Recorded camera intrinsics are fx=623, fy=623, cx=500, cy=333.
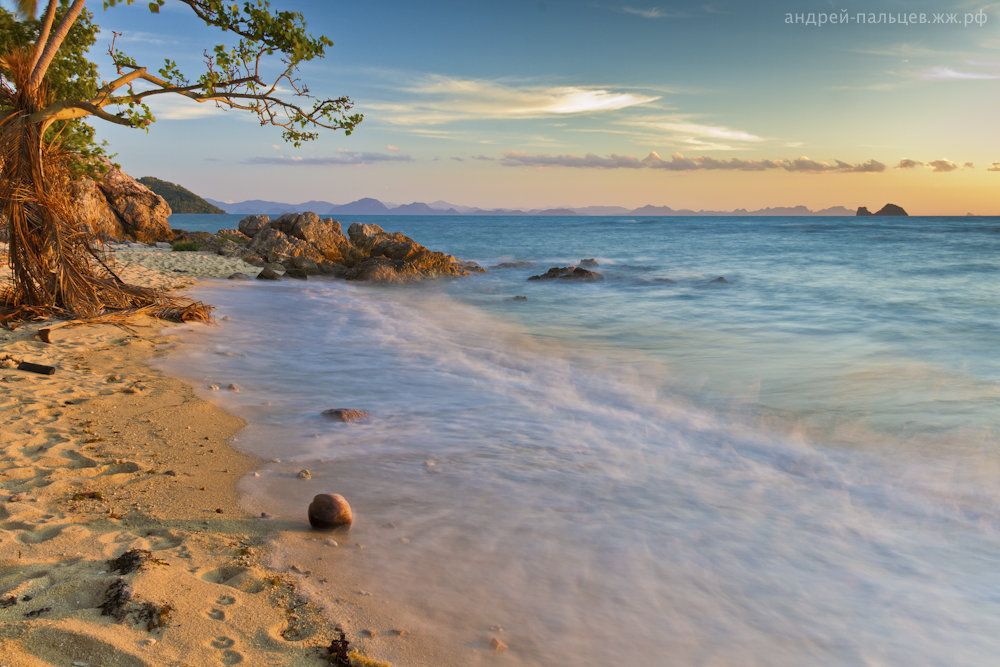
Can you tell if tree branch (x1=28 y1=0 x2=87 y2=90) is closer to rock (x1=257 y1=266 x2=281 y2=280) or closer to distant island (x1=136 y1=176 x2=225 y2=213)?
rock (x1=257 y1=266 x2=281 y2=280)

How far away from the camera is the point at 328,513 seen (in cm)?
398

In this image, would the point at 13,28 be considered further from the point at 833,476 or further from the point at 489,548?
the point at 833,476

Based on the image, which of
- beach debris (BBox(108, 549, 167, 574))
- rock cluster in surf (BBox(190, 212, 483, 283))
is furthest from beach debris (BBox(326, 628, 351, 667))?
rock cluster in surf (BBox(190, 212, 483, 283))

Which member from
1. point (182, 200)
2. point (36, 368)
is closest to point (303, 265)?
point (36, 368)

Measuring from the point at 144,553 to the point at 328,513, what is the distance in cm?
104

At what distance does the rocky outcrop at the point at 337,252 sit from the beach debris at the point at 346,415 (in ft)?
52.2

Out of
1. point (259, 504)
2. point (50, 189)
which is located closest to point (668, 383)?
point (259, 504)

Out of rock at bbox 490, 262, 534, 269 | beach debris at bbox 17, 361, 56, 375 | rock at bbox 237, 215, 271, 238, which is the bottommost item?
beach debris at bbox 17, 361, 56, 375

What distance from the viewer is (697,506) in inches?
190

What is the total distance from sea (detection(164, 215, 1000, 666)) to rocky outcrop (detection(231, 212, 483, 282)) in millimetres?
9497

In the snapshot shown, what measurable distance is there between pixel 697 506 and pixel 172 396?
17.3ft

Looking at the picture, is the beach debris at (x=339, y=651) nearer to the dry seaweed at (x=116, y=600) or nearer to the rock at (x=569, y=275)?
the dry seaweed at (x=116, y=600)

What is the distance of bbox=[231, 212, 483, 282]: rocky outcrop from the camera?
74.1 feet

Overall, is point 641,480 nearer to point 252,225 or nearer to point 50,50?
point 50,50
